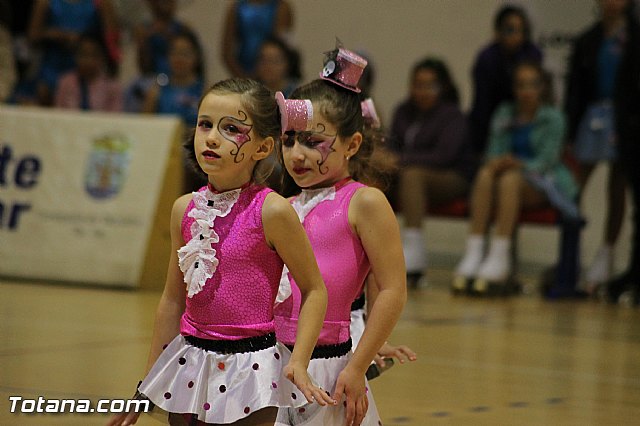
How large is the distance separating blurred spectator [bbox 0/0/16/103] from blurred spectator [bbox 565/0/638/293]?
4092mm

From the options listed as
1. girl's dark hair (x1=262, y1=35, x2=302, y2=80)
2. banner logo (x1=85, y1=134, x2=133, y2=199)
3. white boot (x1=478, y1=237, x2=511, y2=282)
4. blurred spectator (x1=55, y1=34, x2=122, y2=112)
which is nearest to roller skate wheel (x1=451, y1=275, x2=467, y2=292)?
white boot (x1=478, y1=237, x2=511, y2=282)

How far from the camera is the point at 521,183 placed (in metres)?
7.94

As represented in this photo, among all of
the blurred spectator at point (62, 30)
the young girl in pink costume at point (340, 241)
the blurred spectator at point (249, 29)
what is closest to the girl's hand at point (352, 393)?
the young girl in pink costume at point (340, 241)

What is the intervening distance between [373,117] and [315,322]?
36.2 inches

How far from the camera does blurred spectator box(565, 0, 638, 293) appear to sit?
791cm

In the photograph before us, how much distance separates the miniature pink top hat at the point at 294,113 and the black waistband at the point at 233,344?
463 millimetres

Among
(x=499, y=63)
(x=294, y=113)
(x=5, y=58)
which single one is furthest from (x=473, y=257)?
(x=294, y=113)

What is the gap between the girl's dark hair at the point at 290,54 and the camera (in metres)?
8.35

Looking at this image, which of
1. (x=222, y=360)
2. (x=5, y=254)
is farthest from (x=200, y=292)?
(x=5, y=254)

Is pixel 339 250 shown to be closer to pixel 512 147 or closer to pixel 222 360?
pixel 222 360

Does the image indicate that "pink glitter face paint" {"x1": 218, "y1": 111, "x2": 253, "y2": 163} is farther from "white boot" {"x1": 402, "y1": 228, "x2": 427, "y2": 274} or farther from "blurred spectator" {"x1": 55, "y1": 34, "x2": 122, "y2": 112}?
"blurred spectator" {"x1": 55, "y1": 34, "x2": 122, "y2": 112}

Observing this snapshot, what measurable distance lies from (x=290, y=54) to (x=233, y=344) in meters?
6.18

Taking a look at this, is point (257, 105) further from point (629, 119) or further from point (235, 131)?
point (629, 119)

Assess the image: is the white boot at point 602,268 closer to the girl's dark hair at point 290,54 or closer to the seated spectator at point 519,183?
the seated spectator at point 519,183
